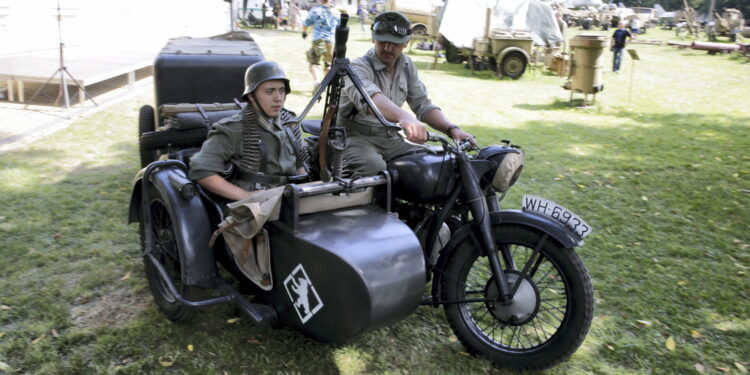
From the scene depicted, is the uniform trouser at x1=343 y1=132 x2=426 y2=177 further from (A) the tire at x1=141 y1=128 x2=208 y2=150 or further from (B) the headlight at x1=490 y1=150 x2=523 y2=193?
(A) the tire at x1=141 y1=128 x2=208 y2=150

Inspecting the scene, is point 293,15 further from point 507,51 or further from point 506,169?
point 506,169

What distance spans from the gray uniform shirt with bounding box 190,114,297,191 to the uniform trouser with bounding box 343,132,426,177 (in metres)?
0.42

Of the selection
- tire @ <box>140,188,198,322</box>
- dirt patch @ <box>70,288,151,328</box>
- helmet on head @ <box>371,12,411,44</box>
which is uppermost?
helmet on head @ <box>371,12,411,44</box>

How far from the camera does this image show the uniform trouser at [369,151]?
3.47 metres

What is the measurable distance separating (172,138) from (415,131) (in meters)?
2.02

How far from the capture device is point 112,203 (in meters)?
5.18

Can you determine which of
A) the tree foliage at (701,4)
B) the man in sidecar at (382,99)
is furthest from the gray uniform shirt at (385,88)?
the tree foliage at (701,4)

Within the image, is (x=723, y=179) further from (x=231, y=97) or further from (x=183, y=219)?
(x=183, y=219)

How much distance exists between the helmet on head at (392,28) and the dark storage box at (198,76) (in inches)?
81.4

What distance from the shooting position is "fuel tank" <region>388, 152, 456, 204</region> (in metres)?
2.92

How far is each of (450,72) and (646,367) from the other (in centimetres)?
1397

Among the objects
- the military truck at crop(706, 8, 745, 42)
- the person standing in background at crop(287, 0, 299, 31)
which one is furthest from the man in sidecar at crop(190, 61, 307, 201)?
the military truck at crop(706, 8, 745, 42)

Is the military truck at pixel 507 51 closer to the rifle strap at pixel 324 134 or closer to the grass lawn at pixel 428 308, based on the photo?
the grass lawn at pixel 428 308

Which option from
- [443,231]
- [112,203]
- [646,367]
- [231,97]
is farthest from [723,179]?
[112,203]
